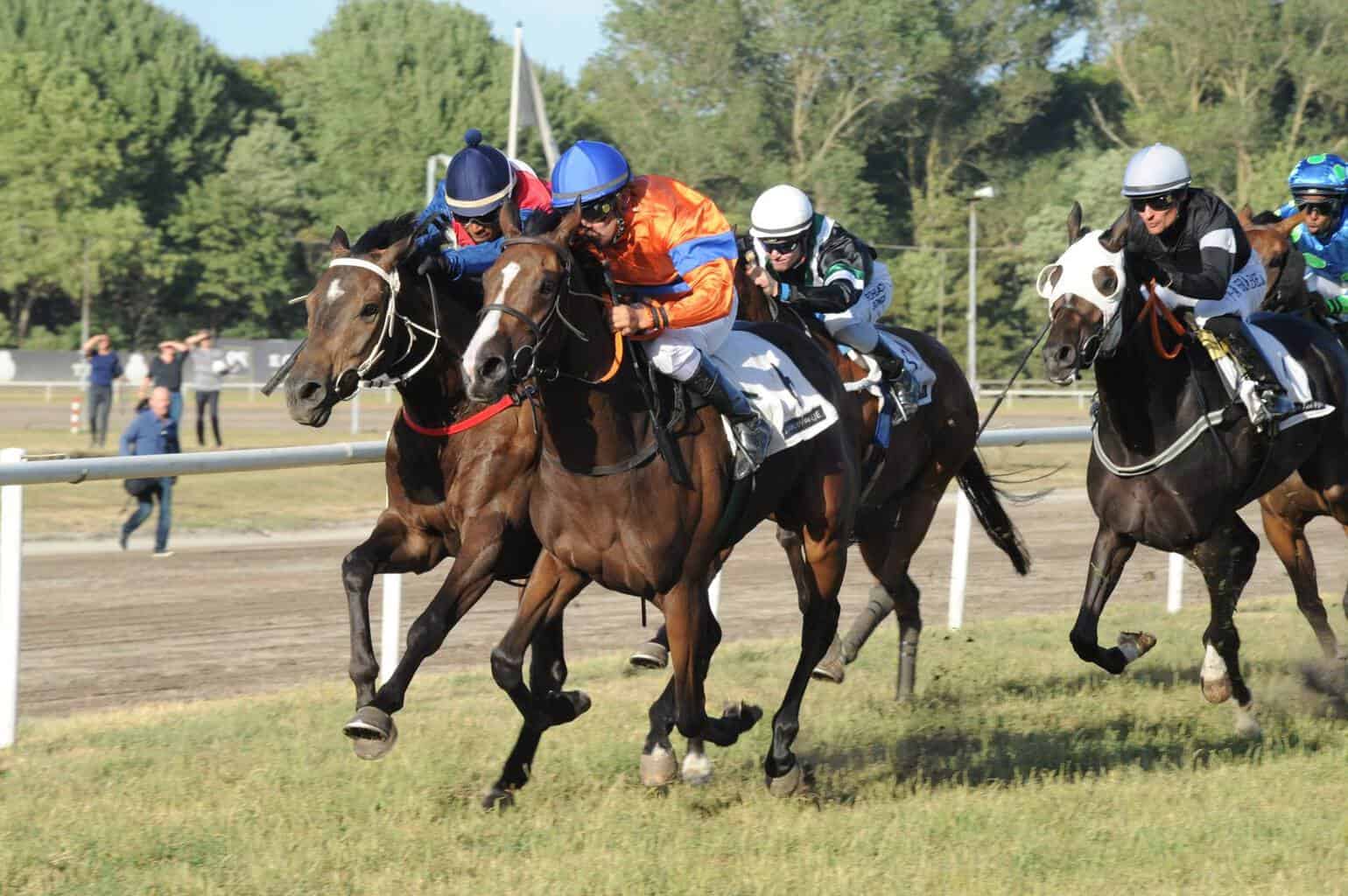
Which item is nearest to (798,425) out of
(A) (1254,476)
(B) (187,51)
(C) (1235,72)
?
(A) (1254,476)

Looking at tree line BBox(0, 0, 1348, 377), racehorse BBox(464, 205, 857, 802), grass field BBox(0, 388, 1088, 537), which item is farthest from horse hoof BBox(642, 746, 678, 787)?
tree line BBox(0, 0, 1348, 377)

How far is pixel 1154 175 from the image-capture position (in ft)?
21.9

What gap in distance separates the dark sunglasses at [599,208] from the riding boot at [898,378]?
2.58m

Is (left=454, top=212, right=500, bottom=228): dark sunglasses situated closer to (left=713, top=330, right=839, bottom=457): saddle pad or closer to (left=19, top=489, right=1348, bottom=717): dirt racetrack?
(left=713, top=330, right=839, bottom=457): saddle pad

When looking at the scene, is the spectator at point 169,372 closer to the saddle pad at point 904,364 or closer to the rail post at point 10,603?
the rail post at point 10,603

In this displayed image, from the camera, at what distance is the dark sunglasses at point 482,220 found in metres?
5.96

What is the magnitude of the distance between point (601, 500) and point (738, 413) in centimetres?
61

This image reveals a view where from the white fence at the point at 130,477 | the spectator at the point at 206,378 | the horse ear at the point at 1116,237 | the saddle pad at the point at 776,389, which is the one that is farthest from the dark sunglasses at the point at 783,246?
the spectator at the point at 206,378

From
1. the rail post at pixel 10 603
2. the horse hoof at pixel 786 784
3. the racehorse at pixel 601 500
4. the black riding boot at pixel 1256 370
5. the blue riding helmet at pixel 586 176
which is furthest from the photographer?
the black riding boot at pixel 1256 370

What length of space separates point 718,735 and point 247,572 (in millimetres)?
7457

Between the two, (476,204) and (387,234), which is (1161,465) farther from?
(387,234)

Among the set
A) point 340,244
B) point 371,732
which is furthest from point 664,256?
point 371,732

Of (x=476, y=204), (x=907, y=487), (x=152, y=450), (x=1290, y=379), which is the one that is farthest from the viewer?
(x=152, y=450)

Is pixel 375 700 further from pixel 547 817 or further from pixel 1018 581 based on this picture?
pixel 1018 581
